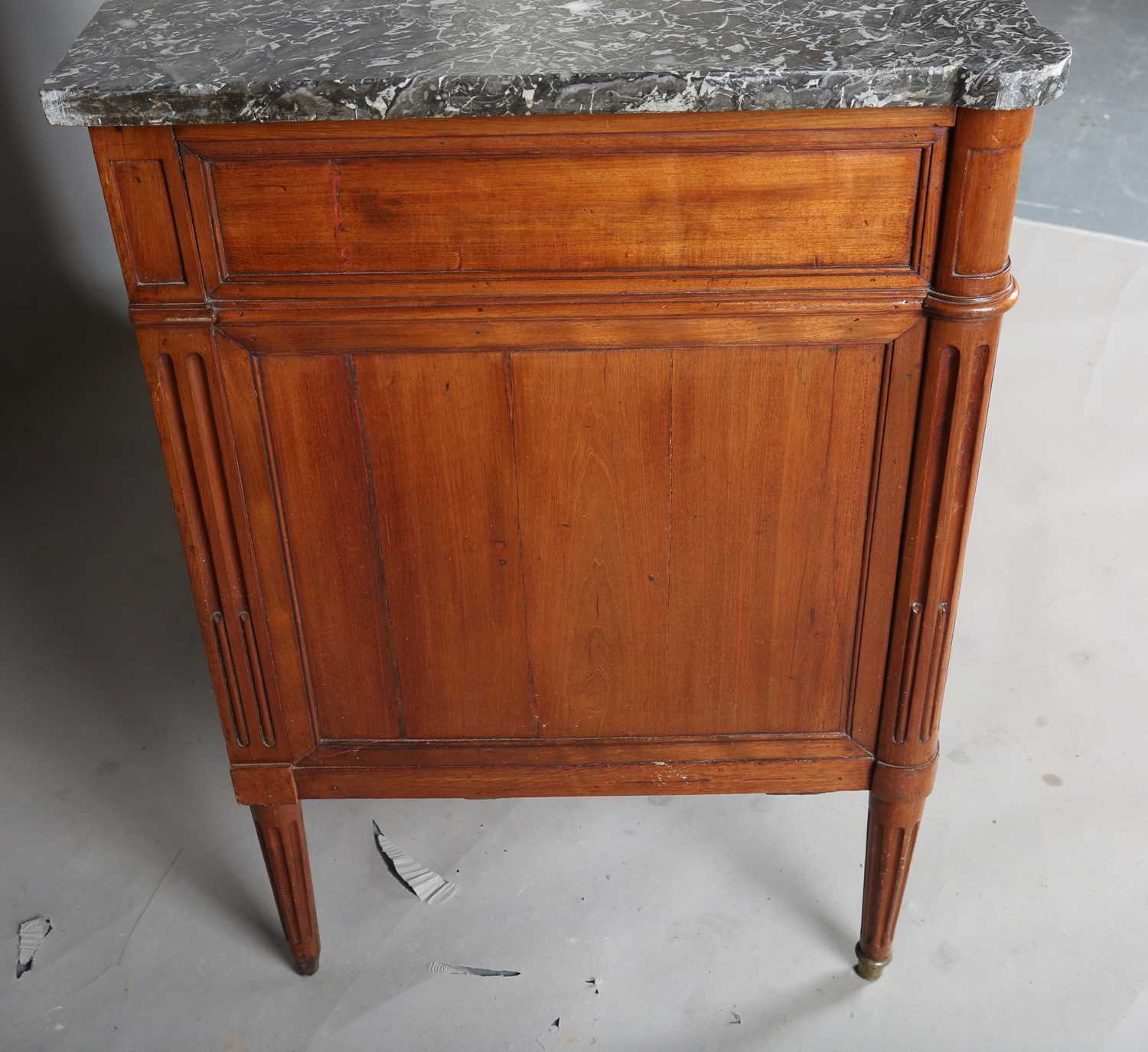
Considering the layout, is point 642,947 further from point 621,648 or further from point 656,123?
point 656,123

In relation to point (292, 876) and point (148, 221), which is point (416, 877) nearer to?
point (292, 876)

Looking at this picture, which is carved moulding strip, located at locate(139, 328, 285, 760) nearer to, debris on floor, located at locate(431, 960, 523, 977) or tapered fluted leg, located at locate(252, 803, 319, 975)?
tapered fluted leg, located at locate(252, 803, 319, 975)

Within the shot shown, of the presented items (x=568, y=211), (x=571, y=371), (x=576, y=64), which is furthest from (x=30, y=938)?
(x=576, y=64)

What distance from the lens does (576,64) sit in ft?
3.49

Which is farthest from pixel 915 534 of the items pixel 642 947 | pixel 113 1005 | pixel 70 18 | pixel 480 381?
pixel 70 18

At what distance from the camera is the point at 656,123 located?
1077 mm

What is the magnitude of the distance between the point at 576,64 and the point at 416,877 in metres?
1.14

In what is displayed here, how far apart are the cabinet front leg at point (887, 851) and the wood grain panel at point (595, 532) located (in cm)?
28

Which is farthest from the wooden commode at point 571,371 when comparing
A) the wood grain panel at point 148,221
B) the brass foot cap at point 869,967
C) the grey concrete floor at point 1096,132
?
the grey concrete floor at point 1096,132

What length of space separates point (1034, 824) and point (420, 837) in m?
0.87

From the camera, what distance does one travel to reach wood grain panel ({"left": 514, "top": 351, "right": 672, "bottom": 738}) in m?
1.22

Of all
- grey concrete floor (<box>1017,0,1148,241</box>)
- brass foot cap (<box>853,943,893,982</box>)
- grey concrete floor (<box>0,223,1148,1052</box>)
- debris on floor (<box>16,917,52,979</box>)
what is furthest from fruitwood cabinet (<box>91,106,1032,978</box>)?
grey concrete floor (<box>1017,0,1148,241</box>)

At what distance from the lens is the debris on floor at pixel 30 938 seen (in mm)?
1651

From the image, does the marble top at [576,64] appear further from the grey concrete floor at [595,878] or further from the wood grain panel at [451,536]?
the grey concrete floor at [595,878]
